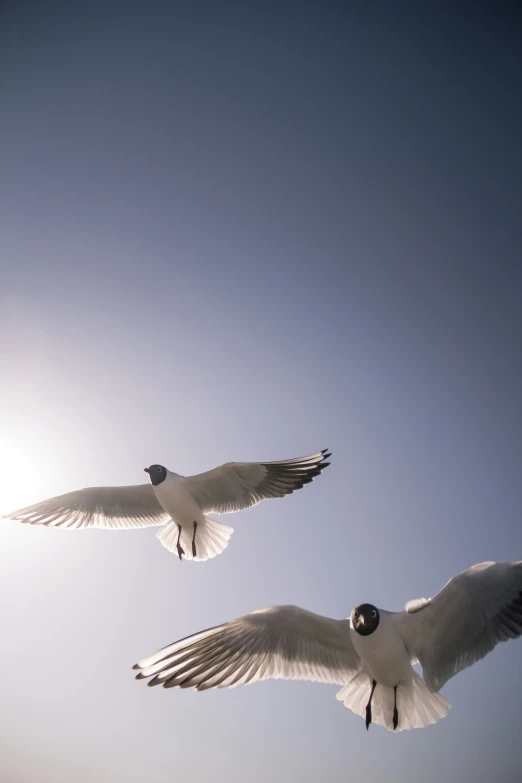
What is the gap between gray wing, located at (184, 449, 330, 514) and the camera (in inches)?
196

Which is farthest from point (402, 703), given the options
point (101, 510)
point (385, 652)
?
point (101, 510)

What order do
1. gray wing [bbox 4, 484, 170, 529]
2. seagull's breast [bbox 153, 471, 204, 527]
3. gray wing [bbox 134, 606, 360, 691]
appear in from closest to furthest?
1. gray wing [bbox 134, 606, 360, 691]
2. seagull's breast [bbox 153, 471, 204, 527]
3. gray wing [bbox 4, 484, 170, 529]

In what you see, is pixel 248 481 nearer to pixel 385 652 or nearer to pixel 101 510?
pixel 101 510

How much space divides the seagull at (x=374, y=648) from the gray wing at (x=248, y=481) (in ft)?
5.11

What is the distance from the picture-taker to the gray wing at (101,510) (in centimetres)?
568

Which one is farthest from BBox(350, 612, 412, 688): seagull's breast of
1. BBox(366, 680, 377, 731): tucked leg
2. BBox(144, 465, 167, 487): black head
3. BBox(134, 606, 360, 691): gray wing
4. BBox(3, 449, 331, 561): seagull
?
BBox(144, 465, 167, 487): black head

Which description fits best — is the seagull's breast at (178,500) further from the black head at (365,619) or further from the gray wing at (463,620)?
the gray wing at (463,620)

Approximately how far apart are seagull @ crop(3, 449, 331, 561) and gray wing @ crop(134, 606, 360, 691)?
1532mm

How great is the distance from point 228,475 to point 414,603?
91.7 inches

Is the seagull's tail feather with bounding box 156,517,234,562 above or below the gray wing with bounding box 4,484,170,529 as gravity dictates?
below

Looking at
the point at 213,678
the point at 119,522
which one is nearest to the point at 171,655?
the point at 213,678

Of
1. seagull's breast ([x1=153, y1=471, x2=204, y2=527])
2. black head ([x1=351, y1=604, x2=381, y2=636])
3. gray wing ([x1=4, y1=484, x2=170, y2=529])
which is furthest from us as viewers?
gray wing ([x1=4, y1=484, x2=170, y2=529])

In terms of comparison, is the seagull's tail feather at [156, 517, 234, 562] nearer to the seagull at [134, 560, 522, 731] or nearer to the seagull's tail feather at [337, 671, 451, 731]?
the seagull at [134, 560, 522, 731]

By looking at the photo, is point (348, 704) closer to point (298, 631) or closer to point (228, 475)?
point (298, 631)
